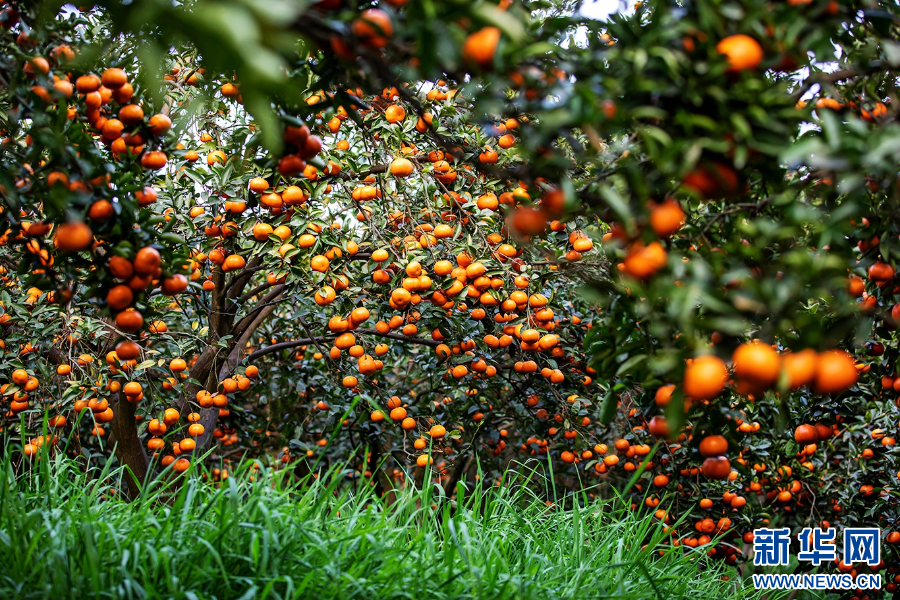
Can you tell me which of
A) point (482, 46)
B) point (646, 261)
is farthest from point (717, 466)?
point (482, 46)

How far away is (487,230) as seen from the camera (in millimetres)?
2814

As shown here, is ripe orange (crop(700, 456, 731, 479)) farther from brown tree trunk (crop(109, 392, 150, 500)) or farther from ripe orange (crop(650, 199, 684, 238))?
brown tree trunk (crop(109, 392, 150, 500))

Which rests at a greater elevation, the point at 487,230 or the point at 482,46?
the point at 487,230

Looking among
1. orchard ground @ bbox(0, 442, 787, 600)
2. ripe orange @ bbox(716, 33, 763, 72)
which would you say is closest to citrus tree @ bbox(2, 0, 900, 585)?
ripe orange @ bbox(716, 33, 763, 72)

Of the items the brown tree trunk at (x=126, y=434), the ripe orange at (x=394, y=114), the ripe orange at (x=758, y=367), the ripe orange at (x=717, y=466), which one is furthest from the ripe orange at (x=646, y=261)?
the brown tree trunk at (x=126, y=434)

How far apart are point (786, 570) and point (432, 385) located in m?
2.23

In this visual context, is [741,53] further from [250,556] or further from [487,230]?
[487,230]

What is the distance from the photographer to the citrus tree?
1026mm

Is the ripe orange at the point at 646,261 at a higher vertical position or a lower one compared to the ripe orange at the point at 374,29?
lower

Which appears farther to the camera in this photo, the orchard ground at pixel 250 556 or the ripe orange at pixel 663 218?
the orchard ground at pixel 250 556

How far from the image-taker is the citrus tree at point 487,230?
1.03 meters

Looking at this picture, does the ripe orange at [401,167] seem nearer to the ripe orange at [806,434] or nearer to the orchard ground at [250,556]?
the orchard ground at [250,556]

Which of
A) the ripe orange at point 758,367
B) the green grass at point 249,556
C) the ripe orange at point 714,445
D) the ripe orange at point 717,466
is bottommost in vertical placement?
the green grass at point 249,556

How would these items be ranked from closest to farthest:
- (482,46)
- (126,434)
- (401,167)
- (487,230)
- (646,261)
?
(482,46)
(646,261)
(401,167)
(487,230)
(126,434)
